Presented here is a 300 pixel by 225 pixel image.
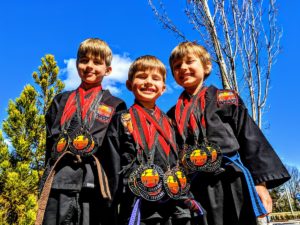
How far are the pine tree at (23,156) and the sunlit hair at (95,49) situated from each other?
21.5 feet

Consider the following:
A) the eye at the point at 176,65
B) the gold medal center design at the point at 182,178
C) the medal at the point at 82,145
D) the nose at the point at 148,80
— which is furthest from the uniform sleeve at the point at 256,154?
the medal at the point at 82,145

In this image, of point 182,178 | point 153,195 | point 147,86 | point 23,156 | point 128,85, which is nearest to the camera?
point 153,195

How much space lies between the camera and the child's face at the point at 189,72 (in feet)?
7.95

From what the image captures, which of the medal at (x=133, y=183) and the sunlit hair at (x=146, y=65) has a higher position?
the sunlit hair at (x=146, y=65)

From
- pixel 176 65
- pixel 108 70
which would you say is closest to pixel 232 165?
pixel 176 65

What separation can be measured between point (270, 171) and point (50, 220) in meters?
1.61

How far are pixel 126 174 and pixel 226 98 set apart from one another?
3.18 feet

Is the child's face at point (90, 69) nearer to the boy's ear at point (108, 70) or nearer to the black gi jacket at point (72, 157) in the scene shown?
the boy's ear at point (108, 70)

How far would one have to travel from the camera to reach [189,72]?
A: 2.42 metres

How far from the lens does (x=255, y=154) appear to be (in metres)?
2.12

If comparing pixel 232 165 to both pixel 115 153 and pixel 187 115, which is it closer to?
pixel 187 115

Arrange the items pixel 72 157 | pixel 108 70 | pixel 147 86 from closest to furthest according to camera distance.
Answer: pixel 72 157, pixel 147 86, pixel 108 70

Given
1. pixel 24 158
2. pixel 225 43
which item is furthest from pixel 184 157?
pixel 24 158

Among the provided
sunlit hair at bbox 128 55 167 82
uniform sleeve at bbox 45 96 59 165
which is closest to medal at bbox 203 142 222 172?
sunlit hair at bbox 128 55 167 82
